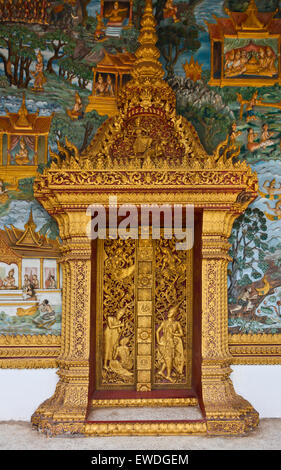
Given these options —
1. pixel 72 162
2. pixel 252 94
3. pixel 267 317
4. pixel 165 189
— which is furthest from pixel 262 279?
pixel 72 162

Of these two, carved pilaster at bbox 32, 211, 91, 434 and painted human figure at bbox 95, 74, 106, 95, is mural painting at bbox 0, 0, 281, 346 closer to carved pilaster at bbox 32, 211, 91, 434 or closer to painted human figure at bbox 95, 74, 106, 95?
painted human figure at bbox 95, 74, 106, 95

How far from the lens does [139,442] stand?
5109 mm

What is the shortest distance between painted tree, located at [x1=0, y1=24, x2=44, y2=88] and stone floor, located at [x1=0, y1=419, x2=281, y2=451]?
183 inches

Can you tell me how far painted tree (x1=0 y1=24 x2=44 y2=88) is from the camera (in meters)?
6.43

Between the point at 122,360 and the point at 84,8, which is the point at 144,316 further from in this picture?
the point at 84,8

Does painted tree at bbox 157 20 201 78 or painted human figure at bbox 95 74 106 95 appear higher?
painted tree at bbox 157 20 201 78

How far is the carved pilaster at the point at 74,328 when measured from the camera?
5.50 meters

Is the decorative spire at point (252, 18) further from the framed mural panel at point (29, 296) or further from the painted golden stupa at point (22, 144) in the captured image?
the framed mural panel at point (29, 296)

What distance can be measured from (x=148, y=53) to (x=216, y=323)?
367cm

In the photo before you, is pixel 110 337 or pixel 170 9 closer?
pixel 110 337

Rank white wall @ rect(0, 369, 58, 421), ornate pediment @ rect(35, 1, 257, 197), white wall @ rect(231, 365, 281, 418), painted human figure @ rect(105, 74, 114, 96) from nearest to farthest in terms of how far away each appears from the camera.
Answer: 1. ornate pediment @ rect(35, 1, 257, 197)
2. white wall @ rect(0, 369, 58, 421)
3. white wall @ rect(231, 365, 281, 418)
4. painted human figure @ rect(105, 74, 114, 96)

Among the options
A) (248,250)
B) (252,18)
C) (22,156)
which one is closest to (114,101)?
(22,156)

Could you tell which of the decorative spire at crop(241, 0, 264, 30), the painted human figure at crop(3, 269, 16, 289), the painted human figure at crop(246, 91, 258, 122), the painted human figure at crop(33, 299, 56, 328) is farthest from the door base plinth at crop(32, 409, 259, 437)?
the decorative spire at crop(241, 0, 264, 30)

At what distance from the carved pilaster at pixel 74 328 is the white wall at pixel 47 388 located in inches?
11.7
